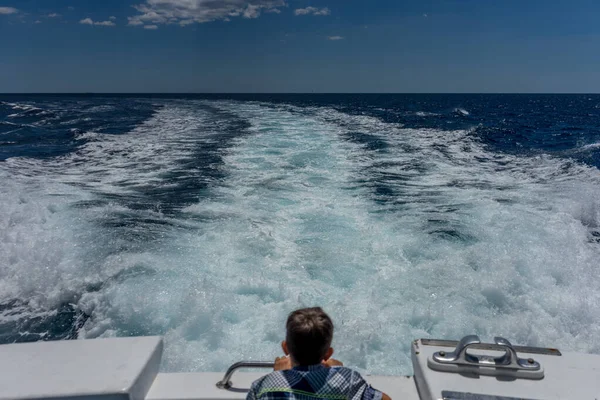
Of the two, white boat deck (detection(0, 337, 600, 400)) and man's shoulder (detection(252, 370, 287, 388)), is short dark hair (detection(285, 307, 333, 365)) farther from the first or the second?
white boat deck (detection(0, 337, 600, 400))

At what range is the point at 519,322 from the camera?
4020 millimetres

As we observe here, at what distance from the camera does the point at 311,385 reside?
1490mm

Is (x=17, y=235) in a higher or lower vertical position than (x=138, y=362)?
lower

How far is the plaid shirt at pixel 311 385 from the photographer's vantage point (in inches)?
58.1

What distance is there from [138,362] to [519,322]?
128 inches

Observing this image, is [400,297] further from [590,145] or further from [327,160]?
[590,145]

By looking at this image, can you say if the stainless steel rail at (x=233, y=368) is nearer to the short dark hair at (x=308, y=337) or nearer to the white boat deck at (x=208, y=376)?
the white boat deck at (x=208, y=376)

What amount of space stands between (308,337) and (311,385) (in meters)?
0.15

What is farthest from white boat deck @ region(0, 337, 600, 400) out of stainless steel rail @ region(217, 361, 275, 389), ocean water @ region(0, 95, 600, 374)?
ocean water @ region(0, 95, 600, 374)

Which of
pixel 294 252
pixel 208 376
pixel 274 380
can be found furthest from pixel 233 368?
pixel 294 252

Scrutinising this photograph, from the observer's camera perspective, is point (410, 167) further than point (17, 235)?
Yes

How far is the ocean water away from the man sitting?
2092mm

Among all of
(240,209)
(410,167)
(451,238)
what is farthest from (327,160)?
(451,238)

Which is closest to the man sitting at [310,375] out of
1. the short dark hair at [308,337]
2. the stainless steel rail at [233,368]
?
the short dark hair at [308,337]
